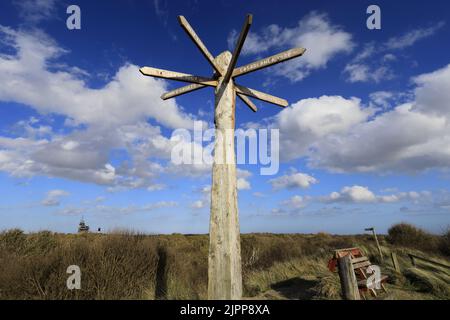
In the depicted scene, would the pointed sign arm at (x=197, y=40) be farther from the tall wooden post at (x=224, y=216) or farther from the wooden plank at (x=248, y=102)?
the wooden plank at (x=248, y=102)

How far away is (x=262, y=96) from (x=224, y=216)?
2202 mm

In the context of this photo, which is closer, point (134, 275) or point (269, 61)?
point (269, 61)

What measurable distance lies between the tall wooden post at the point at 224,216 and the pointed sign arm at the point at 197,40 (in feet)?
1.51

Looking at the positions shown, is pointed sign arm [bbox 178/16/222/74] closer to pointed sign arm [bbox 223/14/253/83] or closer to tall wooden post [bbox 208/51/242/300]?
pointed sign arm [bbox 223/14/253/83]

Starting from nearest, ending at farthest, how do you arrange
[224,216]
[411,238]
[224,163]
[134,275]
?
[224,216]
[224,163]
[134,275]
[411,238]

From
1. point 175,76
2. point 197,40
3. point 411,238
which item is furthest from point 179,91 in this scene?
point 411,238

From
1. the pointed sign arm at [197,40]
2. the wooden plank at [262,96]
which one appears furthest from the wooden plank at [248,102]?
the pointed sign arm at [197,40]

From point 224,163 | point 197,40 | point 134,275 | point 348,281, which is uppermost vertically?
point 197,40

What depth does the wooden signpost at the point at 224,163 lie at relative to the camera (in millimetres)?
3568

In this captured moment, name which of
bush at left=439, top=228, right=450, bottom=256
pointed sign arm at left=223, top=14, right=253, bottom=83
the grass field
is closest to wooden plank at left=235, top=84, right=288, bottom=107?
pointed sign arm at left=223, top=14, right=253, bottom=83

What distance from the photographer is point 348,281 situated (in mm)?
5035

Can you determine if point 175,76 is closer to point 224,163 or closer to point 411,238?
point 224,163
